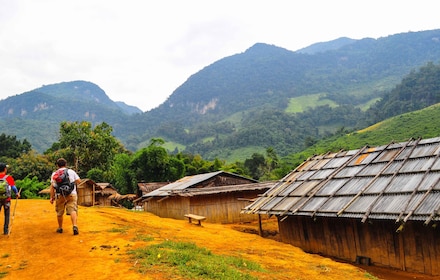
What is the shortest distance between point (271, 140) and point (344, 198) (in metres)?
103

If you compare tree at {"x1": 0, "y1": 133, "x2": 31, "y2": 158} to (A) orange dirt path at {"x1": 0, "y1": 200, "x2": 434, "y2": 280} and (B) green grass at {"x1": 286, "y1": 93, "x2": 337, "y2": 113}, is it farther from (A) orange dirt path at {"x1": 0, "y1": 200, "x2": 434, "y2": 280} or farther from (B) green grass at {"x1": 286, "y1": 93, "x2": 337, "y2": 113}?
(B) green grass at {"x1": 286, "y1": 93, "x2": 337, "y2": 113}

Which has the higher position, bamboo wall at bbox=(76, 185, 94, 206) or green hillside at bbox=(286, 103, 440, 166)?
green hillside at bbox=(286, 103, 440, 166)

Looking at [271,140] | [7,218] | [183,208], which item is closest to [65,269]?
[7,218]

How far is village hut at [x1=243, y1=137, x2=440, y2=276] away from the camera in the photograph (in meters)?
10.2

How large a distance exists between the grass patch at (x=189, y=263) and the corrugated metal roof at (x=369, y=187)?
509 centimetres

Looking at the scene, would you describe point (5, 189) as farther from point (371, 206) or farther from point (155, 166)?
point (155, 166)

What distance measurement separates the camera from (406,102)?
100562mm

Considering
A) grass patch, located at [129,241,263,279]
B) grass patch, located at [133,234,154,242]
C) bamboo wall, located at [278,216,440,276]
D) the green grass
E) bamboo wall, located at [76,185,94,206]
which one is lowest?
bamboo wall, located at [278,216,440,276]

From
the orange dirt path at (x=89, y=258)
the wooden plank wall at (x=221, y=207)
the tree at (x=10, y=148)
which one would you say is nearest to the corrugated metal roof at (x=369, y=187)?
the orange dirt path at (x=89, y=258)

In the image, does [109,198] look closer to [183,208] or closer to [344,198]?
[183,208]

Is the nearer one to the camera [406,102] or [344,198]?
[344,198]

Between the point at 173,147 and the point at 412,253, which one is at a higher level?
the point at 173,147

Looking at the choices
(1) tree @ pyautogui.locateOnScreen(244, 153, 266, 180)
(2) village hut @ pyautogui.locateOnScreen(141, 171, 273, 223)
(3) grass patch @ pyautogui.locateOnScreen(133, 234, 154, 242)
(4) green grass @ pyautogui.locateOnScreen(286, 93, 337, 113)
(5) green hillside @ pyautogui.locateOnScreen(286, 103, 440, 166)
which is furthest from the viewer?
(4) green grass @ pyautogui.locateOnScreen(286, 93, 337, 113)

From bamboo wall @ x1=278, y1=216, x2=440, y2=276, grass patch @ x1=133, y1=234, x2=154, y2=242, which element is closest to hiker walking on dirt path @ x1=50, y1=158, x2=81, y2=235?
grass patch @ x1=133, y1=234, x2=154, y2=242
